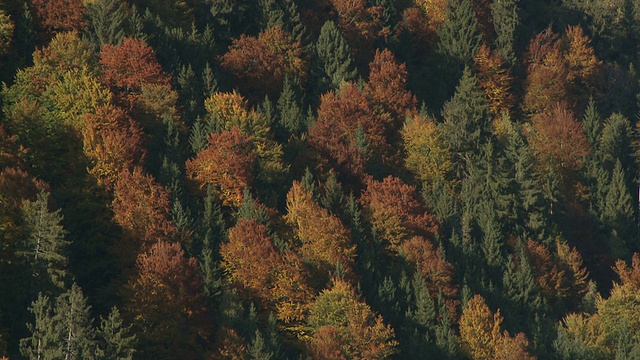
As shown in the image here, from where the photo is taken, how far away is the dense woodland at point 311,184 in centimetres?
10181

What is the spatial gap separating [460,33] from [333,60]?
17.6m

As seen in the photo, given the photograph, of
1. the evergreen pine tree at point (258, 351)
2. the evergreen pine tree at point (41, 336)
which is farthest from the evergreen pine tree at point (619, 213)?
the evergreen pine tree at point (41, 336)

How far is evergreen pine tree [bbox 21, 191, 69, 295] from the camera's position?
94.6 m

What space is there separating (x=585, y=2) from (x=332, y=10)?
32.6 meters

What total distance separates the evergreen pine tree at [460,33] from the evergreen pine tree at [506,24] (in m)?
2.87

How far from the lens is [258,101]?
134m

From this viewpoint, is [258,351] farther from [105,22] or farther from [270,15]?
[270,15]

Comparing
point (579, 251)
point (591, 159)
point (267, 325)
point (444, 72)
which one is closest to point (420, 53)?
point (444, 72)

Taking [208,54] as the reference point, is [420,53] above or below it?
above

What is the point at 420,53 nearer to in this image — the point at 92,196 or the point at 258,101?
the point at 258,101

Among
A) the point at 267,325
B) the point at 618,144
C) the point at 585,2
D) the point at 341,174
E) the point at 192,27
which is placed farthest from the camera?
the point at 585,2

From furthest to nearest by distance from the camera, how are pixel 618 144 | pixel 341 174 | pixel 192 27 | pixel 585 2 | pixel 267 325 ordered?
pixel 585 2 → pixel 618 144 → pixel 192 27 → pixel 341 174 → pixel 267 325

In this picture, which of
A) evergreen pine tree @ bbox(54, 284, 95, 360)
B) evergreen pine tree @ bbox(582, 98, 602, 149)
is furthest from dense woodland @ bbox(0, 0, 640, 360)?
evergreen pine tree @ bbox(582, 98, 602, 149)

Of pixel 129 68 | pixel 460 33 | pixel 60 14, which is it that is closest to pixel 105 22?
pixel 60 14
